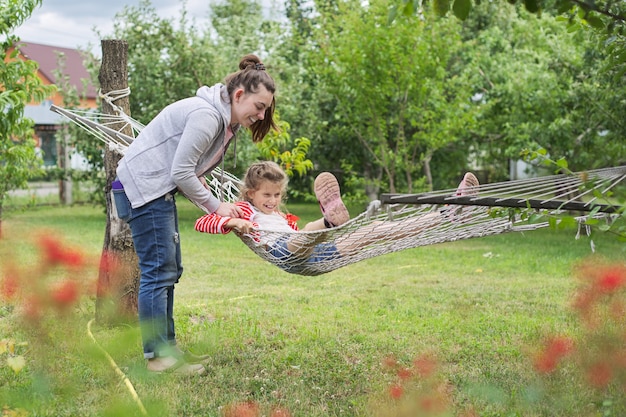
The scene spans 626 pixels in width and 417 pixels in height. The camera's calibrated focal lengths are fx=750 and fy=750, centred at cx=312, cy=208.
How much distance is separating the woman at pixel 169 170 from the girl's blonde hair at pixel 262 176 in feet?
1.21

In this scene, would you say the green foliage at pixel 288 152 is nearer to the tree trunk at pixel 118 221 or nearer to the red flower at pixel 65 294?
the tree trunk at pixel 118 221

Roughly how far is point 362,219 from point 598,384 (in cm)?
81

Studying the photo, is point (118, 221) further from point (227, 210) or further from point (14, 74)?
point (14, 74)

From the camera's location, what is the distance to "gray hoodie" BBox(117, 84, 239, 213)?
2.32 meters

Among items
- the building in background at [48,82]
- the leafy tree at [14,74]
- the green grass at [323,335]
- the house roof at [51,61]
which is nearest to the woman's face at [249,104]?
the green grass at [323,335]

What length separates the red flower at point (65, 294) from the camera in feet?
3.74

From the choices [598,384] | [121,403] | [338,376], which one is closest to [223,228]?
[338,376]

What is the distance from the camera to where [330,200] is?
2678 mm

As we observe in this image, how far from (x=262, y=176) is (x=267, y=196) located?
8cm

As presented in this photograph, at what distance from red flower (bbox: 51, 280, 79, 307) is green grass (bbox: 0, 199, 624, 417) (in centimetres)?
6

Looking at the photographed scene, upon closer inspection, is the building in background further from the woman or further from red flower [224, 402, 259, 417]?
red flower [224, 402, 259, 417]

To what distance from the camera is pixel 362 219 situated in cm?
228

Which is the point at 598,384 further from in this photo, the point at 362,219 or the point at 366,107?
the point at 366,107

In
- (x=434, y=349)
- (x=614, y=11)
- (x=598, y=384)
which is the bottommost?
(x=434, y=349)
